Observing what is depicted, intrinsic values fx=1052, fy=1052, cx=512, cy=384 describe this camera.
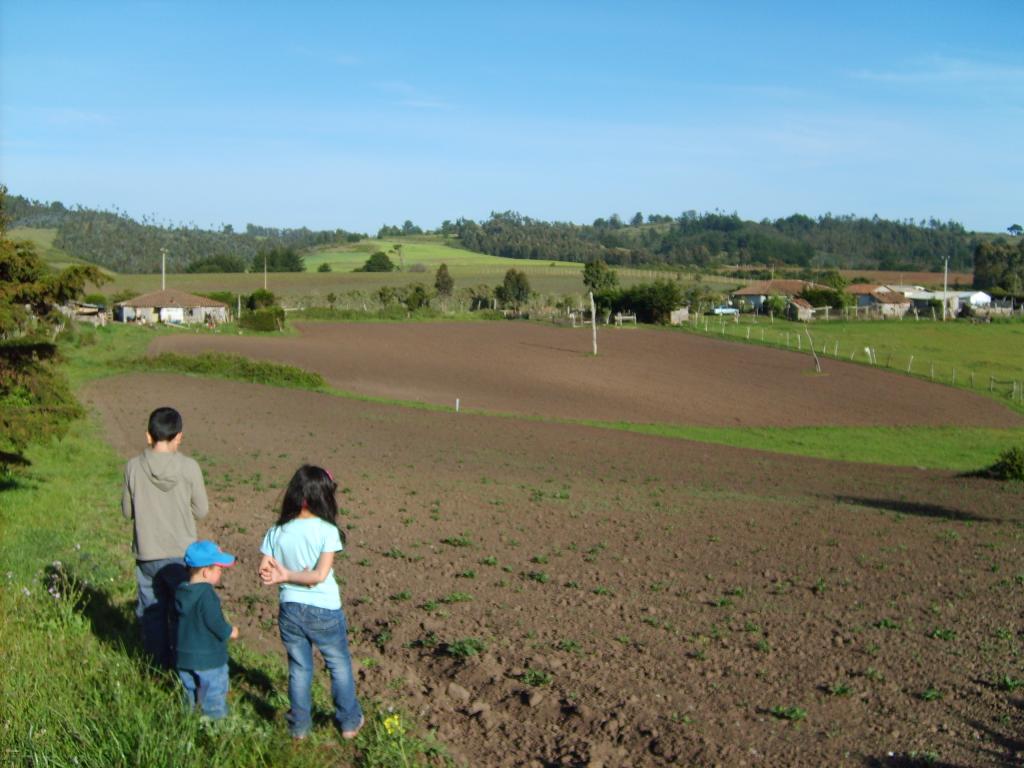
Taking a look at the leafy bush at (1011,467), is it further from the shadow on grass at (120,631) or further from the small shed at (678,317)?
the small shed at (678,317)

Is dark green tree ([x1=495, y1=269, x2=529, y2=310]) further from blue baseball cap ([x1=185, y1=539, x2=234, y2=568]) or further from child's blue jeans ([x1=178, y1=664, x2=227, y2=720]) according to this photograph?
child's blue jeans ([x1=178, y1=664, x2=227, y2=720])

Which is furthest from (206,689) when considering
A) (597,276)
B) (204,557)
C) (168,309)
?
(597,276)

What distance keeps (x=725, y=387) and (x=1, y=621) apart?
44987mm

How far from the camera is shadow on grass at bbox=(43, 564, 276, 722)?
6633mm

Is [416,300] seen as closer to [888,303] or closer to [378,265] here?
[888,303]

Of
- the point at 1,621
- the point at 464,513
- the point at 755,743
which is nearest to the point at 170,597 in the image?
the point at 1,621

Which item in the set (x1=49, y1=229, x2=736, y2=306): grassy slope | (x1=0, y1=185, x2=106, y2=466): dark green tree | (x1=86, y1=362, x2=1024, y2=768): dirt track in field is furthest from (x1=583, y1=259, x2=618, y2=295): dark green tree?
(x1=0, y1=185, x2=106, y2=466): dark green tree

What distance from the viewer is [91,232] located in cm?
19475

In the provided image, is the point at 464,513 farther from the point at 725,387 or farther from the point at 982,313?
the point at 982,313

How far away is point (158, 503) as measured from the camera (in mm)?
6551

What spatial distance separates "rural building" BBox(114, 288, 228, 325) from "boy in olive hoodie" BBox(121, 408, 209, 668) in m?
76.4

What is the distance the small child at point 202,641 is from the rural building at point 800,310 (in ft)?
293

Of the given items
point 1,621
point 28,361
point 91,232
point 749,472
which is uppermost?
point 91,232

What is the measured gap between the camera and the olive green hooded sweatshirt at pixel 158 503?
652cm
